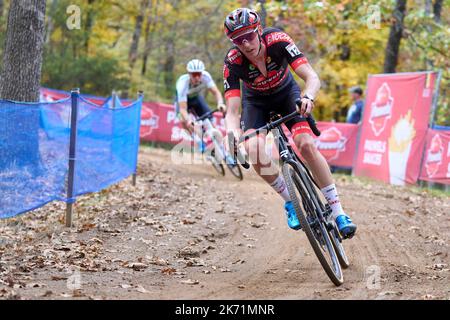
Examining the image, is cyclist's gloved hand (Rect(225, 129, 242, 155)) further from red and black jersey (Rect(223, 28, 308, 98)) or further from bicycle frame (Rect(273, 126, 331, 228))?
red and black jersey (Rect(223, 28, 308, 98))

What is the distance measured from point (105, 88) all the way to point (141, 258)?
67.5 ft

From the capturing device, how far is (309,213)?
19.4ft

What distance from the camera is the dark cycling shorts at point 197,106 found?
1327 centimetres

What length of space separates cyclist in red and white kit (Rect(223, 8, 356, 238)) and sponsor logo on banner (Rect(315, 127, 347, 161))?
38.3 ft

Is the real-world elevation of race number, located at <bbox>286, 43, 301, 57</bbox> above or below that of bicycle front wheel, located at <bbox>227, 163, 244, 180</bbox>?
above

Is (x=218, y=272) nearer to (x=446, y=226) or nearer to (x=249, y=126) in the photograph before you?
(x=249, y=126)

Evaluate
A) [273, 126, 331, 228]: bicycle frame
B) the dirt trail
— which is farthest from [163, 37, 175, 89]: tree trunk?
[273, 126, 331, 228]: bicycle frame

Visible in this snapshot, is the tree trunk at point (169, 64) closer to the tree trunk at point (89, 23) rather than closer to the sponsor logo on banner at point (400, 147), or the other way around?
the tree trunk at point (89, 23)

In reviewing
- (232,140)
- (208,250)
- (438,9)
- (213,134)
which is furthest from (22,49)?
(438,9)

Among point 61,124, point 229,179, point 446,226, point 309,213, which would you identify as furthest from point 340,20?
point 309,213

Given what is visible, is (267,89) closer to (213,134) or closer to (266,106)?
(266,106)

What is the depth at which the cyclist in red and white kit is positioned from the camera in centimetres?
582

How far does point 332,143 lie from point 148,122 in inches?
342

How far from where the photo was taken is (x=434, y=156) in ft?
43.5
